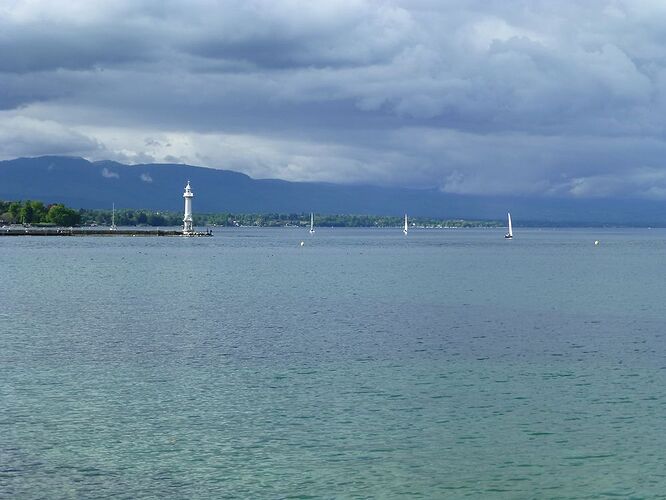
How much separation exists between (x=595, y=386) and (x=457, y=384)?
5.87m

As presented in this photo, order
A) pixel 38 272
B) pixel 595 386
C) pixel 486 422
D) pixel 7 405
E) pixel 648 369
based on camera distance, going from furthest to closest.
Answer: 1. pixel 38 272
2. pixel 648 369
3. pixel 595 386
4. pixel 7 405
5. pixel 486 422

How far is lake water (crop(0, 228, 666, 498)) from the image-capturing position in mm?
26344

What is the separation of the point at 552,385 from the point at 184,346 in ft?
69.0

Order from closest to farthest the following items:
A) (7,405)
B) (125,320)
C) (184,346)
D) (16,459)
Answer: (16,459) < (7,405) < (184,346) < (125,320)

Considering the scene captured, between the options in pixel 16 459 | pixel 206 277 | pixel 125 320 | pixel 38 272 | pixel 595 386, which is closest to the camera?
pixel 16 459

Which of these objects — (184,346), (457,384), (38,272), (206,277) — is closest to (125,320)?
(184,346)

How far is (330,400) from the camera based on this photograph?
35.9 metres

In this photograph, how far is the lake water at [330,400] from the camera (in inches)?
1037

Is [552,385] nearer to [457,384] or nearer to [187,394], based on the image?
[457,384]

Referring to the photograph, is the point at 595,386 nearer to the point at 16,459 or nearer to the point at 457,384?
the point at 457,384

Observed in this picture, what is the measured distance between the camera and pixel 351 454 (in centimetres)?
2861

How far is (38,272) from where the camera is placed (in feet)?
412

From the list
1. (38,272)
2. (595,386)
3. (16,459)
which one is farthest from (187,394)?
(38,272)

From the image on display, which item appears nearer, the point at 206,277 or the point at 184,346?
the point at 184,346
